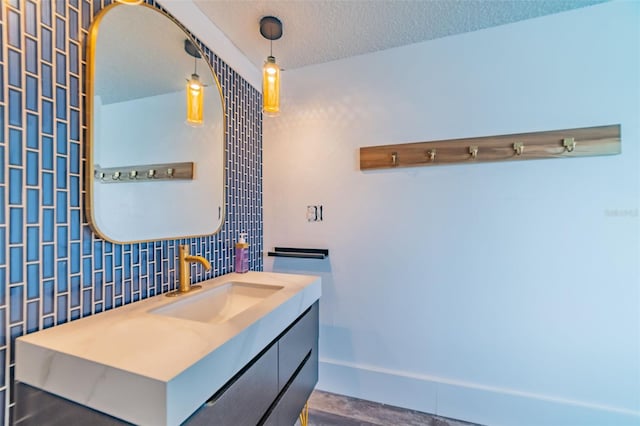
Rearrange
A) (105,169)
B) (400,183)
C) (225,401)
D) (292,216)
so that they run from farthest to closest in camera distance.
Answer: (292,216) < (400,183) < (105,169) < (225,401)

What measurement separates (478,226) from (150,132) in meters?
1.76

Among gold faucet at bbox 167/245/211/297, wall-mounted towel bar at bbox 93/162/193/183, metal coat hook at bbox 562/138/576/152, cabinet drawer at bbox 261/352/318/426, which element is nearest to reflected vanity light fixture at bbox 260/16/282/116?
wall-mounted towel bar at bbox 93/162/193/183

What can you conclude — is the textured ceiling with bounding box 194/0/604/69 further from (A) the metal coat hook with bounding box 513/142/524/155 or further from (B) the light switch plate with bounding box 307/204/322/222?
(B) the light switch plate with bounding box 307/204/322/222

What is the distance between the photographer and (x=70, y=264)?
864 millimetres

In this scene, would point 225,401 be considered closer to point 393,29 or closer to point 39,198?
point 39,198

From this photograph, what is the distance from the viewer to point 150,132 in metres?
1.17

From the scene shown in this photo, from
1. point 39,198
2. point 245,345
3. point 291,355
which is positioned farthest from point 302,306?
point 39,198

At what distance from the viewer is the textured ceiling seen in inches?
54.8

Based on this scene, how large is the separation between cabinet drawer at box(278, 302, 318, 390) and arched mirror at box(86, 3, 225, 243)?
686 mm

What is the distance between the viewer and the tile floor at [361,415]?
1.59m

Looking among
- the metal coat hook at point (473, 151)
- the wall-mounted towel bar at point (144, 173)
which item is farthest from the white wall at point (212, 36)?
the metal coat hook at point (473, 151)

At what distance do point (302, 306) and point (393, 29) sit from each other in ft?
5.30

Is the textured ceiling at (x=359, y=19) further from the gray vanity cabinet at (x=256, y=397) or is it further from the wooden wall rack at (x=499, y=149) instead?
the gray vanity cabinet at (x=256, y=397)

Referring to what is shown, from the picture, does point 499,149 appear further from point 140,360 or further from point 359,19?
point 140,360
